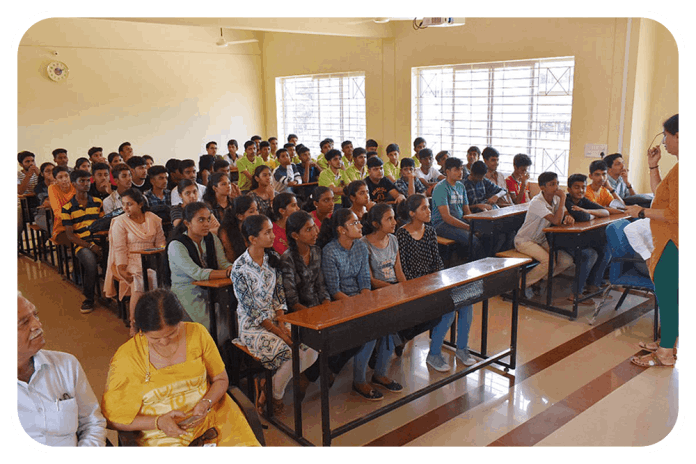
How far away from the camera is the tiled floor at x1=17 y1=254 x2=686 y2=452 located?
278cm

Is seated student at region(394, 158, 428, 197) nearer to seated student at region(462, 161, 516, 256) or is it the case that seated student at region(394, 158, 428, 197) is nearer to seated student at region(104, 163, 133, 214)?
seated student at region(462, 161, 516, 256)

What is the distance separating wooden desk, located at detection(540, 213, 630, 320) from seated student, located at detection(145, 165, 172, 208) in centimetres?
317

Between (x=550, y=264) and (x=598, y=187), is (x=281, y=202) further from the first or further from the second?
(x=598, y=187)

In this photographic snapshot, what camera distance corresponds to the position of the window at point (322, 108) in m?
9.91

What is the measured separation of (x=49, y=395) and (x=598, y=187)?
4.65 m

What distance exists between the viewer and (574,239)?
4.42m

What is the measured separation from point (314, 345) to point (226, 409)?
0.53 metres

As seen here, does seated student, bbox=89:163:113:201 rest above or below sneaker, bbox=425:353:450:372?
above

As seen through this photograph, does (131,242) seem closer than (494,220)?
Yes

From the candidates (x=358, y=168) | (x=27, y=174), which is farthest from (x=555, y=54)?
(x=27, y=174)

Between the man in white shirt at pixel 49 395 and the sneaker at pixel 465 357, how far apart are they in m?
2.25

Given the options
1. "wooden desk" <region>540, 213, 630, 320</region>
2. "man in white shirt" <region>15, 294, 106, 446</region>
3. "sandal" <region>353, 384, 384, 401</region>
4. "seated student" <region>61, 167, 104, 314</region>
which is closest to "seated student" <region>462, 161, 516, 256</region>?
"wooden desk" <region>540, 213, 630, 320</region>

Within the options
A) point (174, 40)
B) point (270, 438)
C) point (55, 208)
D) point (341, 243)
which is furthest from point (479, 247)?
point (174, 40)

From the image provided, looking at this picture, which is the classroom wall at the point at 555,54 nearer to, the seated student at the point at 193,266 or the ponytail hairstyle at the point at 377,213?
the ponytail hairstyle at the point at 377,213
